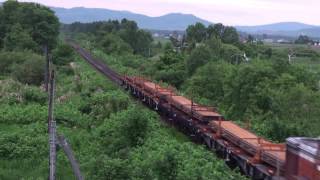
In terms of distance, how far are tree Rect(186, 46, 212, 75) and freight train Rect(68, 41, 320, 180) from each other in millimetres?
19508

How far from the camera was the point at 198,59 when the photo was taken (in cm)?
6116

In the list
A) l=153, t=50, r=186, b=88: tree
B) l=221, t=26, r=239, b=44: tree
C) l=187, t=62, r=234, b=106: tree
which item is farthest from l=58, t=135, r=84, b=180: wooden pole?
l=221, t=26, r=239, b=44: tree

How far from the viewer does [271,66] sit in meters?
42.4

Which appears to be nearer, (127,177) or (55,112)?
(127,177)

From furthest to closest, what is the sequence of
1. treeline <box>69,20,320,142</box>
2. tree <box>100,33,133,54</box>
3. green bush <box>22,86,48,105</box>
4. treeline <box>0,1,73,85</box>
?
tree <box>100,33,133,54</box>
treeline <box>0,1,73,85</box>
green bush <box>22,86,48,105</box>
treeline <box>69,20,320,142</box>

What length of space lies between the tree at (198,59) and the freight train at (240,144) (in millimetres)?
19508

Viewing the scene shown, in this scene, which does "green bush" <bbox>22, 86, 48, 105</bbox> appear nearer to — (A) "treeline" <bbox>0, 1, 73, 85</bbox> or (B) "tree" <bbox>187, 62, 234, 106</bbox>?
(B) "tree" <bbox>187, 62, 234, 106</bbox>

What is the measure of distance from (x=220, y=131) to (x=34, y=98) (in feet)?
75.2

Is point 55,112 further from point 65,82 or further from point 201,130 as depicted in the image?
point 65,82

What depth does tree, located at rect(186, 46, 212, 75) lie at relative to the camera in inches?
2400

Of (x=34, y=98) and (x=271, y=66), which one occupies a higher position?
(x=271, y=66)

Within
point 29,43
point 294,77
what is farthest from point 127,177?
point 29,43

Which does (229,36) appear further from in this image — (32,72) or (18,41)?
(32,72)

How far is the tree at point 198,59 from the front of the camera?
2400 inches
